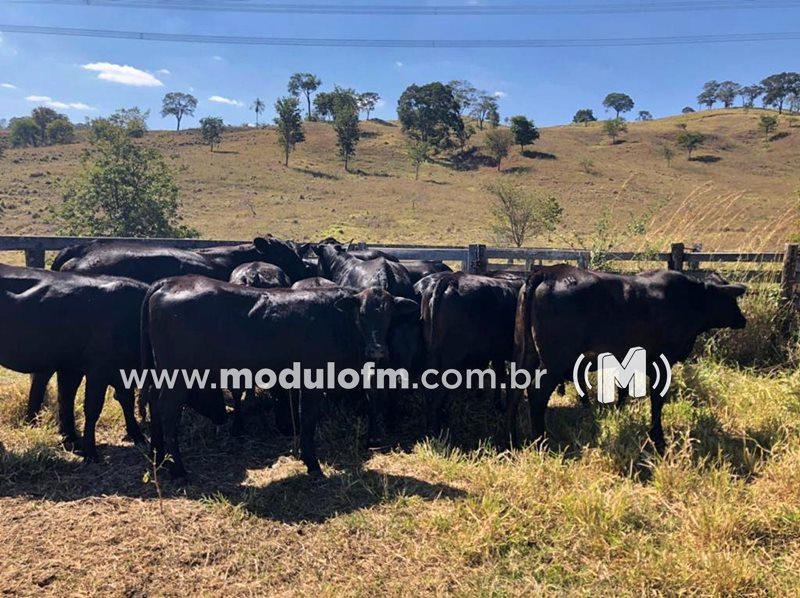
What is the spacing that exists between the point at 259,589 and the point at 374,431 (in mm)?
2376

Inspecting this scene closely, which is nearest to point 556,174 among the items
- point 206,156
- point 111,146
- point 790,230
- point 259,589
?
point 206,156

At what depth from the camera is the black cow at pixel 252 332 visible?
15.6 feet

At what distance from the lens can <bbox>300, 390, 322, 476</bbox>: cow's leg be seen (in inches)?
192

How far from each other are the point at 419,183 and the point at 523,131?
22.6m

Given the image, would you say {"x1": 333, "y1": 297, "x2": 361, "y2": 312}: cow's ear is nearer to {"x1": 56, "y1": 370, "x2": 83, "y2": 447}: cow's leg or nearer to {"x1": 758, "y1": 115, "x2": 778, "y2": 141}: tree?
{"x1": 56, "y1": 370, "x2": 83, "y2": 447}: cow's leg

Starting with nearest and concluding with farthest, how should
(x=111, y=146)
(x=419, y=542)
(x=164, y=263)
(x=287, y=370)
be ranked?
1. (x=419, y=542)
2. (x=287, y=370)
3. (x=164, y=263)
4. (x=111, y=146)

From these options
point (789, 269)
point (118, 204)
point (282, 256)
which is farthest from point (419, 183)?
point (789, 269)

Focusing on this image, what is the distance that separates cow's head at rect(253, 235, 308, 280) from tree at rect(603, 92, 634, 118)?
12964 cm

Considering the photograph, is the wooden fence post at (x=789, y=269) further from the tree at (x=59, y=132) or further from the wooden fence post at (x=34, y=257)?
the tree at (x=59, y=132)

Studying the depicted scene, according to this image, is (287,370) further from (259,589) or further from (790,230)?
(790,230)

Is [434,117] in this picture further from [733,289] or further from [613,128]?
[733,289]

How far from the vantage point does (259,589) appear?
342cm

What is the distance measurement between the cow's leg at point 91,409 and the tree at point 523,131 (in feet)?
215

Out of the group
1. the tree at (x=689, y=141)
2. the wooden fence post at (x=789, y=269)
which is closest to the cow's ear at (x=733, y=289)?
the wooden fence post at (x=789, y=269)
